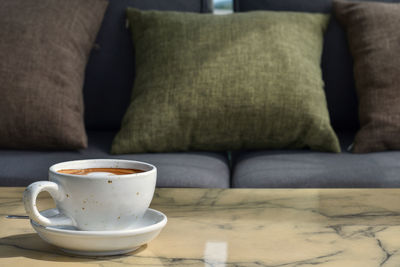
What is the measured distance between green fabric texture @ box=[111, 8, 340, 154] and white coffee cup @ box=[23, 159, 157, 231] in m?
0.98

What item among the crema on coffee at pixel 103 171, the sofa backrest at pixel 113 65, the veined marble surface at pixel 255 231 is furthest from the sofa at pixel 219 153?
the crema on coffee at pixel 103 171

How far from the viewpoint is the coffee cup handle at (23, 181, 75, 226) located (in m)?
0.50

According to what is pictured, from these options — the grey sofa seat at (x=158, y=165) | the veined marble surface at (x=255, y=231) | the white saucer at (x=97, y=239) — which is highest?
the white saucer at (x=97, y=239)

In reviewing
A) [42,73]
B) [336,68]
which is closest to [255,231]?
[42,73]

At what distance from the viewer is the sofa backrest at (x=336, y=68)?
1821 mm

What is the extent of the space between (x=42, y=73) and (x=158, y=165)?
1.56 ft

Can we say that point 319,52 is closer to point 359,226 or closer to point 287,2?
point 287,2

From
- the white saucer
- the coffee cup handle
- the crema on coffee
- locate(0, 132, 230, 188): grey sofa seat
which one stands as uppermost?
Answer: the crema on coffee

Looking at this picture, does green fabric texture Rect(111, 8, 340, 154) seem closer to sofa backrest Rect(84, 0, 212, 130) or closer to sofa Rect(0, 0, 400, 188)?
sofa Rect(0, 0, 400, 188)

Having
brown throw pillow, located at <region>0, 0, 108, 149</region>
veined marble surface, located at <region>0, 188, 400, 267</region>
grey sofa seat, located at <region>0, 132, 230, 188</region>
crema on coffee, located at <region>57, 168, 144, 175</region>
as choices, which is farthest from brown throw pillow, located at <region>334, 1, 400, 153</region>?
crema on coffee, located at <region>57, 168, 144, 175</region>

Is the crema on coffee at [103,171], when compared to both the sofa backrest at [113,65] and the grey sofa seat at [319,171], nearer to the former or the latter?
the grey sofa seat at [319,171]

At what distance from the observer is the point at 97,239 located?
51cm

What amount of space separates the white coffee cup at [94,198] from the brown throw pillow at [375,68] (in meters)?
1.12

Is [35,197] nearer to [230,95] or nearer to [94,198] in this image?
→ [94,198]
